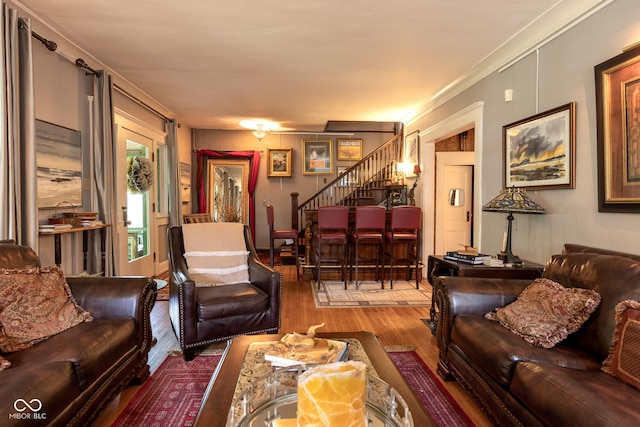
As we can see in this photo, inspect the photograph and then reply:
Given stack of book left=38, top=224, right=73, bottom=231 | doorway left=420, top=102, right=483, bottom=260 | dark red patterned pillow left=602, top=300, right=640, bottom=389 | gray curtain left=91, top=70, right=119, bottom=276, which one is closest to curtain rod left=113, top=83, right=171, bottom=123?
gray curtain left=91, top=70, right=119, bottom=276

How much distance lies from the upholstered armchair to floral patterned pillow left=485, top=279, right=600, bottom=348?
174 cm

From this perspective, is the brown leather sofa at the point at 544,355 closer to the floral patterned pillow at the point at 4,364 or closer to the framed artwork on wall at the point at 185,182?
the floral patterned pillow at the point at 4,364

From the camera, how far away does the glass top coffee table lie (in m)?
1.27

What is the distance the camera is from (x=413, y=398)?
1.39 metres

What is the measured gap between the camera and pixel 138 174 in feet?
16.8

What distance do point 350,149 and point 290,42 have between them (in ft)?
15.6

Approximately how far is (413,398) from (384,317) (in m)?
2.45

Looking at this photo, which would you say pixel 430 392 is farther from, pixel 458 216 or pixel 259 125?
pixel 259 125

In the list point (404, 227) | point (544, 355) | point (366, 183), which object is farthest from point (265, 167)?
point (544, 355)

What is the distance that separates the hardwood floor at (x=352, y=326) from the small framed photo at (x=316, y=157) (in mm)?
3931

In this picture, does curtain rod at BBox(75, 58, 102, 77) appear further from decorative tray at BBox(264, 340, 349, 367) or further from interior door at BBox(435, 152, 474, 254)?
interior door at BBox(435, 152, 474, 254)

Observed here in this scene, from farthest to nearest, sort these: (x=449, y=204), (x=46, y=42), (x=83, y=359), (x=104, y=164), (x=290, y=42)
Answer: (x=449, y=204)
(x=104, y=164)
(x=290, y=42)
(x=46, y=42)
(x=83, y=359)

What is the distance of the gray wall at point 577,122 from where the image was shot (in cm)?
232

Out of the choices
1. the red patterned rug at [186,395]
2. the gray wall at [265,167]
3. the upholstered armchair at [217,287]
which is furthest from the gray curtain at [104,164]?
the gray wall at [265,167]
